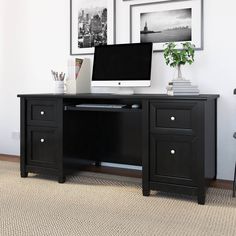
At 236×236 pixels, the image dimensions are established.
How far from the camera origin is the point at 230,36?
8.31 ft

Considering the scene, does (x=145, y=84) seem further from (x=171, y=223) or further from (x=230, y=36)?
(x=171, y=223)

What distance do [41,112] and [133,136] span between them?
75 cm

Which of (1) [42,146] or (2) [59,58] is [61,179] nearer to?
(1) [42,146]

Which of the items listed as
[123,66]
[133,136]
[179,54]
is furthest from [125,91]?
[179,54]

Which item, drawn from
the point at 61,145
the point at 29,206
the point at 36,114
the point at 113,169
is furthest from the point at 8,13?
the point at 29,206

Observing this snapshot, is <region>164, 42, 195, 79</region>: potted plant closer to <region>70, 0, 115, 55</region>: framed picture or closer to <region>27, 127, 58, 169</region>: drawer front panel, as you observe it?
<region>70, 0, 115, 55</region>: framed picture

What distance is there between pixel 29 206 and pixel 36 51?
1684 mm

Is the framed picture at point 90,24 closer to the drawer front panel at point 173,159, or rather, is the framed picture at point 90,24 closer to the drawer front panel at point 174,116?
the drawer front panel at point 174,116

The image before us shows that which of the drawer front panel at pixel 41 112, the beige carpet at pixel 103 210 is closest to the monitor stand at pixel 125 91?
the drawer front panel at pixel 41 112

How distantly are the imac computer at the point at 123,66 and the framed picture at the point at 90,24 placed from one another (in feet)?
0.71

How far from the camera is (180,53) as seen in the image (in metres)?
2.47

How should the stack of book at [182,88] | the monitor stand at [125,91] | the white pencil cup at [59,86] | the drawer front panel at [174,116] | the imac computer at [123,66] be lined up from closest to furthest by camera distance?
1. the drawer front panel at [174,116]
2. the stack of book at [182,88]
3. the imac computer at [123,66]
4. the monitor stand at [125,91]
5. the white pencil cup at [59,86]

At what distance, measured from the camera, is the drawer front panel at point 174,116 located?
2176 millimetres

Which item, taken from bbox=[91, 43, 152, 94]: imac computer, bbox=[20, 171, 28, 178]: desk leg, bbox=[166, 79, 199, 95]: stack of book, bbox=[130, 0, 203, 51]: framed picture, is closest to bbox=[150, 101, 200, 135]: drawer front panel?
bbox=[166, 79, 199, 95]: stack of book
